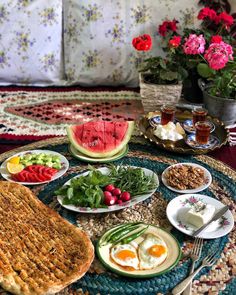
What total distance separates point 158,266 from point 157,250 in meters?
0.05

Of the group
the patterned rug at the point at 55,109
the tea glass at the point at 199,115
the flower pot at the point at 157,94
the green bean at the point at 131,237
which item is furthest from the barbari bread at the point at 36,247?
the flower pot at the point at 157,94

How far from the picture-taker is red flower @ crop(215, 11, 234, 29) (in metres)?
2.70

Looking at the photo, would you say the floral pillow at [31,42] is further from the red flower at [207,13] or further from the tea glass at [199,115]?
the tea glass at [199,115]

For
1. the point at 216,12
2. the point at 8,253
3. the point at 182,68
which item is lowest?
the point at 8,253

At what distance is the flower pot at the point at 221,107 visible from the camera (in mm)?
2359

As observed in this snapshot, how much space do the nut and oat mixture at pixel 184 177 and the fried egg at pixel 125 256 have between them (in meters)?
0.42

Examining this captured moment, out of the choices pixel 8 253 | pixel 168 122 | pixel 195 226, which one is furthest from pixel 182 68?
pixel 8 253

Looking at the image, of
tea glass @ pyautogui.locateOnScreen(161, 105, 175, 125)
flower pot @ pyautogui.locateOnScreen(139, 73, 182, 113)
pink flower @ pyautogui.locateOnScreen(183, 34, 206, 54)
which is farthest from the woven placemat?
pink flower @ pyautogui.locateOnScreen(183, 34, 206, 54)

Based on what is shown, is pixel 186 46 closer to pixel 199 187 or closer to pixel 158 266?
pixel 199 187

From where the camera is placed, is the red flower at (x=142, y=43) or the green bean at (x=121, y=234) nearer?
the green bean at (x=121, y=234)

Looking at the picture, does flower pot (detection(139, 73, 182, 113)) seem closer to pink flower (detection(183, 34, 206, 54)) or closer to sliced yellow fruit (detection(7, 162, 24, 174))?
pink flower (detection(183, 34, 206, 54))

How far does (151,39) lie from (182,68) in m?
0.38

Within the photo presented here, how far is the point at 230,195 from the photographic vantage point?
1.73 metres

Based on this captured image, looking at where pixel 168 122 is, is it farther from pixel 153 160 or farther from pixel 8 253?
pixel 8 253
